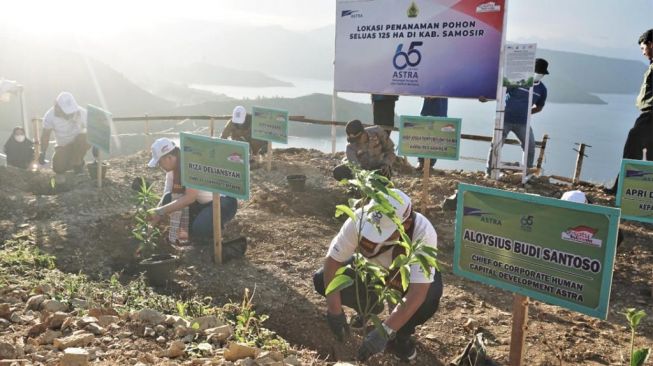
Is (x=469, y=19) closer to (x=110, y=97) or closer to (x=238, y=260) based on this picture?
(x=238, y=260)

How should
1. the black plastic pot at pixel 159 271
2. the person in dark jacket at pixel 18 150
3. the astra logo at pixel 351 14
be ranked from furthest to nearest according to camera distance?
the astra logo at pixel 351 14 < the person in dark jacket at pixel 18 150 < the black plastic pot at pixel 159 271

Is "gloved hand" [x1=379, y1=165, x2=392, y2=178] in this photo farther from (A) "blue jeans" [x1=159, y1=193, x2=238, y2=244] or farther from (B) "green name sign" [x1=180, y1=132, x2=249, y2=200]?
(B) "green name sign" [x1=180, y1=132, x2=249, y2=200]

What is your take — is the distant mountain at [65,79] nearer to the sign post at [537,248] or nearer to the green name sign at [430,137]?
the green name sign at [430,137]

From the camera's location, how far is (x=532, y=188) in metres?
7.74

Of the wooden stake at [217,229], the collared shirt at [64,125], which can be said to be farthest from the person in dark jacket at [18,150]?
the wooden stake at [217,229]

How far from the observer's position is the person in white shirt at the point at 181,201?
4.88m

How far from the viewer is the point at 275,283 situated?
14.5 feet

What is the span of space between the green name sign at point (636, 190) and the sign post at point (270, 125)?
5.16 meters

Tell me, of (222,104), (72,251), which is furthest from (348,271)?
(222,104)

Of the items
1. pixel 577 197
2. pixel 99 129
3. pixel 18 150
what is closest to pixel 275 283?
pixel 577 197

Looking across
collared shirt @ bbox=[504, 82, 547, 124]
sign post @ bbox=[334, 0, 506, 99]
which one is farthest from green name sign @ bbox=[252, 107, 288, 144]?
collared shirt @ bbox=[504, 82, 547, 124]

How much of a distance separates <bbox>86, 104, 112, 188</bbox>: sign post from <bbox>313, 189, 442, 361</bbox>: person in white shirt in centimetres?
467

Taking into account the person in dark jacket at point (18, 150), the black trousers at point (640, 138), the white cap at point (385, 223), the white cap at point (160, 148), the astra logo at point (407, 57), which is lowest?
the person in dark jacket at point (18, 150)

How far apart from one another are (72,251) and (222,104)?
72264 mm
